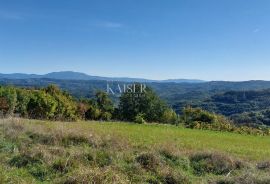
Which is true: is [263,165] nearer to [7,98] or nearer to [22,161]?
[22,161]

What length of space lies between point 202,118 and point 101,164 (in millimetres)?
48076

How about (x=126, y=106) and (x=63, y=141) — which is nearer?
(x=63, y=141)

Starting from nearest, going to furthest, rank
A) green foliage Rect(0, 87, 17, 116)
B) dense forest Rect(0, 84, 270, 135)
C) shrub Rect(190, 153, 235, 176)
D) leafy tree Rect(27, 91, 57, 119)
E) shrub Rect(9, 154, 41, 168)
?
shrub Rect(9, 154, 41, 168) → shrub Rect(190, 153, 235, 176) → green foliage Rect(0, 87, 17, 116) → dense forest Rect(0, 84, 270, 135) → leafy tree Rect(27, 91, 57, 119)

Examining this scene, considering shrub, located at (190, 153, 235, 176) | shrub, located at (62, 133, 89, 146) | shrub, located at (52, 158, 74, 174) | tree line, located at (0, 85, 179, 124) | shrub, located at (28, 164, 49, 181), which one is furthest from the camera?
tree line, located at (0, 85, 179, 124)

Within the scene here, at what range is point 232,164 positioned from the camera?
456 inches

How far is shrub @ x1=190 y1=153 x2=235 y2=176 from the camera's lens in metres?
11.3

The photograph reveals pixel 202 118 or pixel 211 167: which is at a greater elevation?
pixel 211 167

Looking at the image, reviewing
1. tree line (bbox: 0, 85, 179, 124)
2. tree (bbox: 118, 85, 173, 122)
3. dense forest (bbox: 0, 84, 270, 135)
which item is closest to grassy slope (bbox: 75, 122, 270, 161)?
tree line (bbox: 0, 85, 179, 124)

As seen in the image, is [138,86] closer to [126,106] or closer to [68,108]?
[126,106]

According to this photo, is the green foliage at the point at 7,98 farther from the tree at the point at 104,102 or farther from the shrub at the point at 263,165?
the shrub at the point at 263,165

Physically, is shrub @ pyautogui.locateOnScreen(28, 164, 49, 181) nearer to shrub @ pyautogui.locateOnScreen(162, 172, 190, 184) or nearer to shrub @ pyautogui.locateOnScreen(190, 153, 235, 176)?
shrub @ pyautogui.locateOnScreen(162, 172, 190, 184)

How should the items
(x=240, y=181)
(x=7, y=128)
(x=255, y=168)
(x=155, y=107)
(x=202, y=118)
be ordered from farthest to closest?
(x=155, y=107) < (x=202, y=118) < (x=7, y=128) < (x=255, y=168) < (x=240, y=181)

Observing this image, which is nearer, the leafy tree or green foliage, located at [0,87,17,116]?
green foliage, located at [0,87,17,116]

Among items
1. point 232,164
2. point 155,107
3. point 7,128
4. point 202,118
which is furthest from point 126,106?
point 232,164
